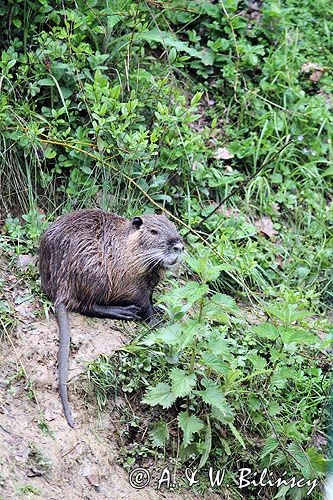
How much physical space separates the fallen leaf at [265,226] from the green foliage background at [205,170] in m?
0.02

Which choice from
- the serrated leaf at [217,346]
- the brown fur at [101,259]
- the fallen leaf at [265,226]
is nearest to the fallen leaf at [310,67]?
the fallen leaf at [265,226]

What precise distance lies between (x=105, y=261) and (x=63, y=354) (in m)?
0.60

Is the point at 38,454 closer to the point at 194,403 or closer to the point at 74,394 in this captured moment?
the point at 74,394

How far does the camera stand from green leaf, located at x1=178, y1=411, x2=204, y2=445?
3727mm

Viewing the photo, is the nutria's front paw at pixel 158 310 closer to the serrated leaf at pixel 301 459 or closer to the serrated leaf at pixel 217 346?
the serrated leaf at pixel 217 346

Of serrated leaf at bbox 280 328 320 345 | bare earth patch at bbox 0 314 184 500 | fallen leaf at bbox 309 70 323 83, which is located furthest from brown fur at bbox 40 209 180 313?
fallen leaf at bbox 309 70 323 83

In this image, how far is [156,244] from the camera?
4273 millimetres

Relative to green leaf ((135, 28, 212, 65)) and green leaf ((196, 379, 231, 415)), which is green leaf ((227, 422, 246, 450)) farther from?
green leaf ((135, 28, 212, 65))

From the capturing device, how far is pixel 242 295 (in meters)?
4.84

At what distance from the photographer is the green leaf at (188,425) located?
373 centimetres

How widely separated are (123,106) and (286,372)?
6.04 feet

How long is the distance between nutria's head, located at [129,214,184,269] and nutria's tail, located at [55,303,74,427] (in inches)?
19.8

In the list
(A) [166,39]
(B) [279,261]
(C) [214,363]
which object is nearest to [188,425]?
(C) [214,363]

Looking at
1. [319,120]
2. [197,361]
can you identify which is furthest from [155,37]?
[197,361]
